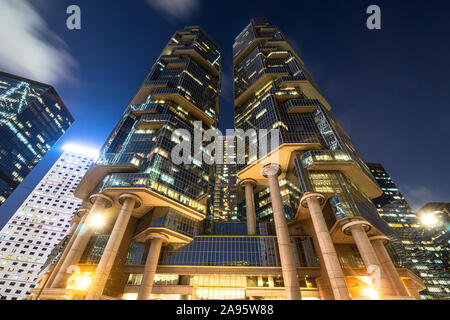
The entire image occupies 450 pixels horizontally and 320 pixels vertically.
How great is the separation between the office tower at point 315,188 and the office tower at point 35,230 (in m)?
102

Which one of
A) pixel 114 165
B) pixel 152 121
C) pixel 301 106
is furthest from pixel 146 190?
pixel 301 106

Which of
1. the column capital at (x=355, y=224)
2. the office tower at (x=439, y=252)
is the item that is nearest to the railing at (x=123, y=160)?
the column capital at (x=355, y=224)

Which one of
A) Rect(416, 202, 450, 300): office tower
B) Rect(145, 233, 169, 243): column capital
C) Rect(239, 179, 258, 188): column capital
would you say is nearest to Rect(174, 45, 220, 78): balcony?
Rect(239, 179, 258, 188): column capital

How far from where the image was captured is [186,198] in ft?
187

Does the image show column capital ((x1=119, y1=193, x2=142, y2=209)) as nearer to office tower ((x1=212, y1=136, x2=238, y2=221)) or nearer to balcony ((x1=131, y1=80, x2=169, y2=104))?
balcony ((x1=131, y1=80, x2=169, y2=104))

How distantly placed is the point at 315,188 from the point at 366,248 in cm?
1549

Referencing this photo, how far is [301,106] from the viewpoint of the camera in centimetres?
6550

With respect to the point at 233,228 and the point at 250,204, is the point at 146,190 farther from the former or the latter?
the point at 250,204

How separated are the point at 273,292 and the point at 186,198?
3333 cm

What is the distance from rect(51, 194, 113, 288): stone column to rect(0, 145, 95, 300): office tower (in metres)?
68.3

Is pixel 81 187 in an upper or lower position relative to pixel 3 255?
upper

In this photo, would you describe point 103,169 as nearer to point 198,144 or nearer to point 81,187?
point 81,187

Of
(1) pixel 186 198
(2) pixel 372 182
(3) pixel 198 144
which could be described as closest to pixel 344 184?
(2) pixel 372 182

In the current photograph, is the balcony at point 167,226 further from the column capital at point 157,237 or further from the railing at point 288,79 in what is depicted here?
the railing at point 288,79
